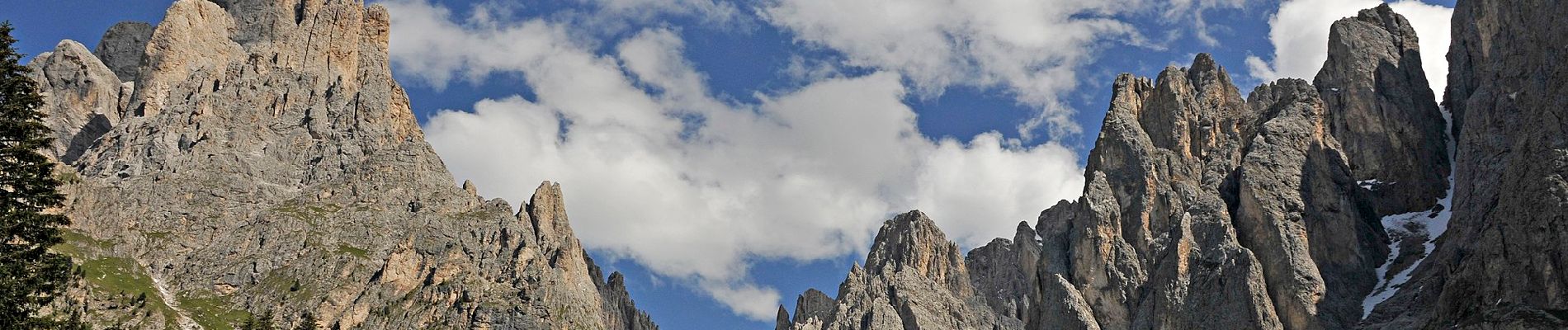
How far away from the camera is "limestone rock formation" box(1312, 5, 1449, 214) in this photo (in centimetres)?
13838

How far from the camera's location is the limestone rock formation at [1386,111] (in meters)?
138

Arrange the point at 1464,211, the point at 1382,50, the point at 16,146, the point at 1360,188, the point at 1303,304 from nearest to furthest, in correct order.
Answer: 1. the point at 16,146
2. the point at 1464,211
3. the point at 1303,304
4. the point at 1360,188
5. the point at 1382,50

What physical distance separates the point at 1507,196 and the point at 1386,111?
56077 millimetres

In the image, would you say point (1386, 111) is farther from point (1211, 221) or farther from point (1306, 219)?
point (1211, 221)

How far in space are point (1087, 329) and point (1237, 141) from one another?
32.4 m

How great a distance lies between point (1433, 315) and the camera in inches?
3794

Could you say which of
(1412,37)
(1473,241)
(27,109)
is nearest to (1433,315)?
(1473,241)

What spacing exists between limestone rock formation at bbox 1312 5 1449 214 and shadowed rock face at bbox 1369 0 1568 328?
12.1 metres

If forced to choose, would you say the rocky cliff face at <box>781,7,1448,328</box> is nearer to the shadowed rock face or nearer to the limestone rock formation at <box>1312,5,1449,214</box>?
the limestone rock formation at <box>1312,5,1449,214</box>

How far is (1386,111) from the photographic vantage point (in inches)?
5659

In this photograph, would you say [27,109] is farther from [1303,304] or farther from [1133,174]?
[1133,174]

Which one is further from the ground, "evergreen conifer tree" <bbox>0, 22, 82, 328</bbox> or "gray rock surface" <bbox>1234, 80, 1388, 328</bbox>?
"gray rock surface" <bbox>1234, 80, 1388, 328</bbox>

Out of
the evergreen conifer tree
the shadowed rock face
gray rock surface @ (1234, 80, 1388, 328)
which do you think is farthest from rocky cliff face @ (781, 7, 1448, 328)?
the evergreen conifer tree

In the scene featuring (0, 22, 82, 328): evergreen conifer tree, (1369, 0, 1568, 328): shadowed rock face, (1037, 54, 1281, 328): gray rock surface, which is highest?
(1037, 54, 1281, 328): gray rock surface
